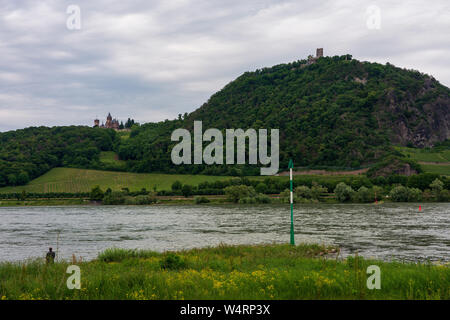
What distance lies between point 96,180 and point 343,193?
2943 inches

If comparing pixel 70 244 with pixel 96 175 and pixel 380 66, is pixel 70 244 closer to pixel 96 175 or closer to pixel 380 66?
pixel 96 175

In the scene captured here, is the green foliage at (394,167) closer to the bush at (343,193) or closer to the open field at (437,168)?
the open field at (437,168)

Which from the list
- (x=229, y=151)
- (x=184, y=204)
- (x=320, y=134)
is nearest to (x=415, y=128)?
(x=320, y=134)

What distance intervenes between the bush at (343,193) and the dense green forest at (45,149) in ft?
289

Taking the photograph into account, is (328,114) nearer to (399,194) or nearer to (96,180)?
(399,194)

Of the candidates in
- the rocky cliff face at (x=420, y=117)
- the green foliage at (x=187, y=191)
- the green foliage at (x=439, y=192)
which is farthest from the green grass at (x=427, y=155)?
the green foliage at (x=187, y=191)

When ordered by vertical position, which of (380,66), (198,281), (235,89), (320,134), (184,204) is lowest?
(184,204)

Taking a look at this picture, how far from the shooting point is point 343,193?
85.6 metres

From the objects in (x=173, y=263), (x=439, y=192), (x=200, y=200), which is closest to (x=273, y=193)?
(x=200, y=200)

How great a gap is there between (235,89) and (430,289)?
181 m

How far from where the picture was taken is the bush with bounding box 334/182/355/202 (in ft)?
280

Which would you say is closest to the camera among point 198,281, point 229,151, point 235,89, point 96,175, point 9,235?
point 198,281

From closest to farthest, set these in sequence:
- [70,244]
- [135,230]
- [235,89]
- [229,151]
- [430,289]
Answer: [430,289] → [70,244] → [135,230] → [229,151] → [235,89]

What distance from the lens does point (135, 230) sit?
43000 mm
